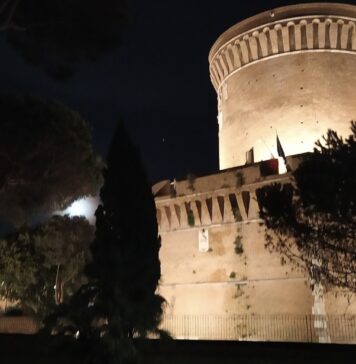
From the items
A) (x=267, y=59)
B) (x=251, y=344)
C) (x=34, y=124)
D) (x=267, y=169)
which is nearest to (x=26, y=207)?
(x=34, y=124)

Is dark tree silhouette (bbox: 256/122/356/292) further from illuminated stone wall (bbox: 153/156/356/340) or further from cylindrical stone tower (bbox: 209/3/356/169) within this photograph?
cylindrical stone tower (bbox: 209/3/356/169)

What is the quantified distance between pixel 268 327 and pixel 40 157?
7.21 metres

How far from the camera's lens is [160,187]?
703 inches

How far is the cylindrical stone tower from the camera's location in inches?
683

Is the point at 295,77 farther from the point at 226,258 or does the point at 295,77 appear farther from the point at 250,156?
the point at 226,258

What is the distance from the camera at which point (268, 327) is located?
1423 centimetres

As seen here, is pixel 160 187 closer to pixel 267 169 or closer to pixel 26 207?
pixel 267 169

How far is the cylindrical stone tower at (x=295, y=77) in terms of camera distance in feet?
56.9

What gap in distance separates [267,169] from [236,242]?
2282 mm

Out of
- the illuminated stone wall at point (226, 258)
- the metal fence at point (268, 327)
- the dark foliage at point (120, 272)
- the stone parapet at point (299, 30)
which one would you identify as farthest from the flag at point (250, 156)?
the dark foliage at point (120, 272)

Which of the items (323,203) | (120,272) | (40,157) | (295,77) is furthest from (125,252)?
(295,77)

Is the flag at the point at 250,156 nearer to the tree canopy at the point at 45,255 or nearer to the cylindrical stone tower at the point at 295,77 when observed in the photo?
the cylindrical stone tower at the point at 295,77

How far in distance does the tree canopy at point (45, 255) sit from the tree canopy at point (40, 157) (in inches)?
233

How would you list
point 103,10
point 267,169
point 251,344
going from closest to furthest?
point 103,10 → point 251,344 → point 267,169
